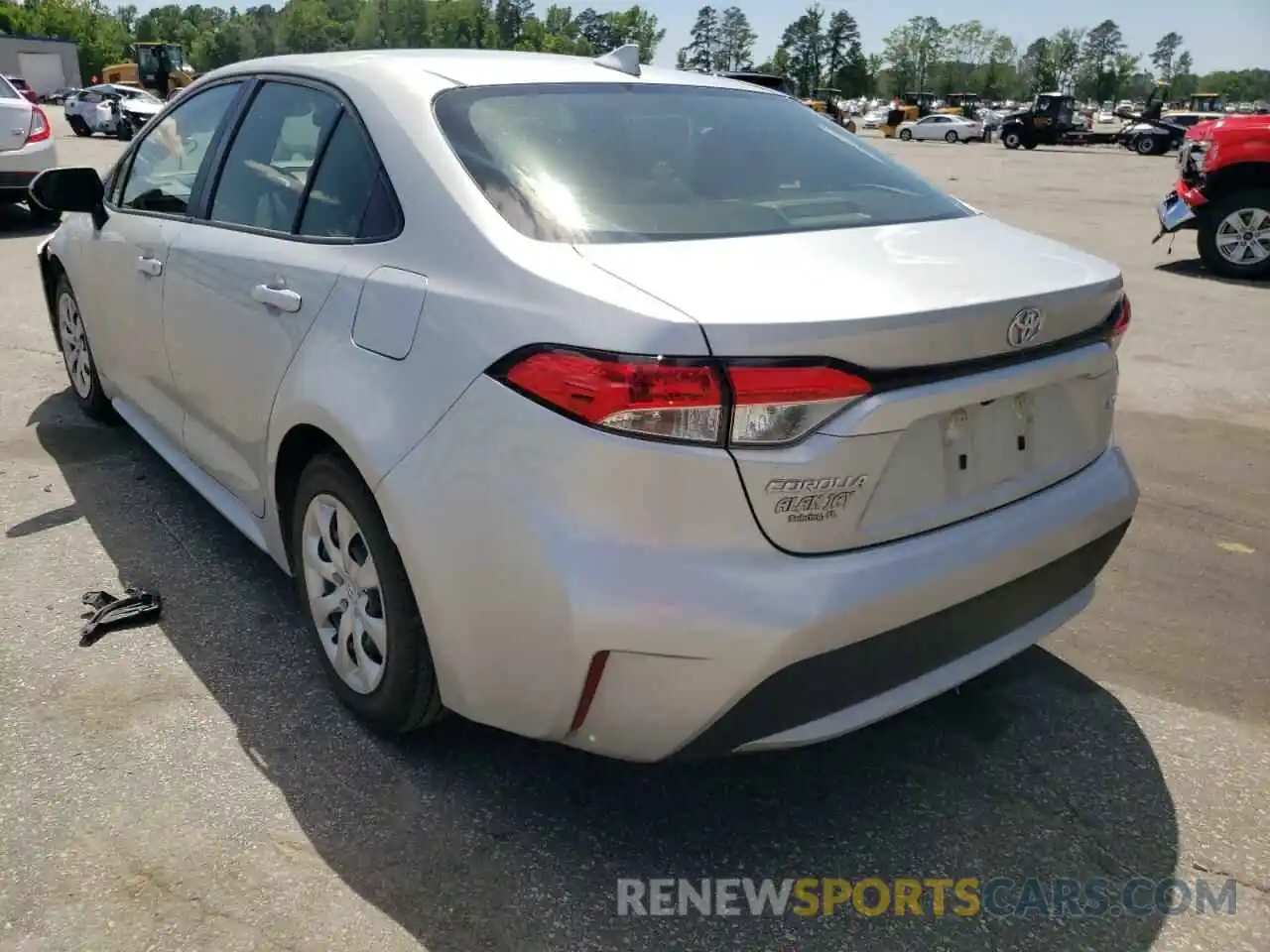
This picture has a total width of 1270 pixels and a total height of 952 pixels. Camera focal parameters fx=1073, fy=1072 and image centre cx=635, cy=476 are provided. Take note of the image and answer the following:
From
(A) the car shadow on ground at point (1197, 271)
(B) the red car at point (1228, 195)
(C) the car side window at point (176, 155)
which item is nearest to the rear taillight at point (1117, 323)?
(C) the car side window at point (176, 155)

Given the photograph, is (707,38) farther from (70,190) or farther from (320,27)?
(70,190)

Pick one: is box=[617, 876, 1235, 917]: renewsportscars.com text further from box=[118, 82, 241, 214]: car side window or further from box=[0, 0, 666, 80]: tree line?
box=[0, 0, 666, 80]: tree line

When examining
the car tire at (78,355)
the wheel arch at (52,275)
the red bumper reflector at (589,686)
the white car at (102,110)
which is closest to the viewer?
the red bumper reflector at (589,686)

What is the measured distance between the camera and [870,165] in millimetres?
3072

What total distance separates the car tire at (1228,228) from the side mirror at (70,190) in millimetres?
9338

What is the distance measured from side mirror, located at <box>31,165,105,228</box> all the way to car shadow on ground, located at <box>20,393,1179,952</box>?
1.91 meters

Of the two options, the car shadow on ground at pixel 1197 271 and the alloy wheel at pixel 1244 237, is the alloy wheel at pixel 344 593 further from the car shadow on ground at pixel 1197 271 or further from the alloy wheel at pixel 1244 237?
the alloy wheel at pixel 1244 237

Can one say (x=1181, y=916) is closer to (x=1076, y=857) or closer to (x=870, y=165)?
(x=1076, y=857)

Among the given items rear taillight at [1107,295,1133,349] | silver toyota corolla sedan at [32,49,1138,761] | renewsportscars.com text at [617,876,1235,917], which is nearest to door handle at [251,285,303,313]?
A: silver toyota corolla sedan at [32,49,1138,761]

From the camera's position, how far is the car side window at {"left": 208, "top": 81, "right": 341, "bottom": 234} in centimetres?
289

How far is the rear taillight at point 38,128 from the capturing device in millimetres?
10594

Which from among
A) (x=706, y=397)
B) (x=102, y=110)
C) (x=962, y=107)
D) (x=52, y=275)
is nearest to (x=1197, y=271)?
(x=52, y=275)

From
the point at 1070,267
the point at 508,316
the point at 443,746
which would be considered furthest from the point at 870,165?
the point at 443,746

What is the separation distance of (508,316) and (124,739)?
5.14ft
